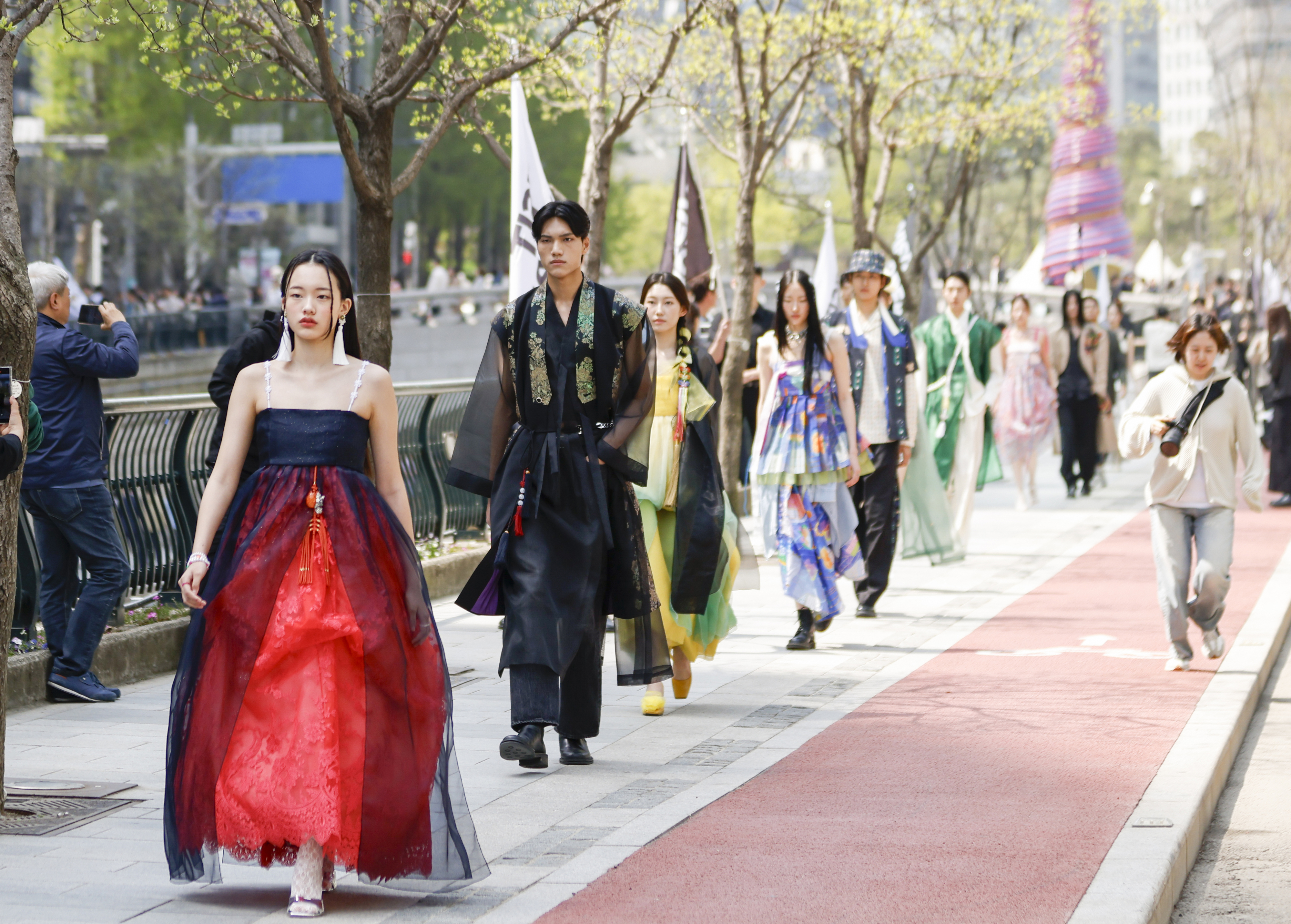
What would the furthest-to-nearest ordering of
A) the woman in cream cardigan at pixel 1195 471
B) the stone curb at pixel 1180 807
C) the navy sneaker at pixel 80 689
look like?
the woman in cream cardigan at pixel 1195 471 < the navy sneaker at pixel 80 689 < the stone curb at pixel 1180 807

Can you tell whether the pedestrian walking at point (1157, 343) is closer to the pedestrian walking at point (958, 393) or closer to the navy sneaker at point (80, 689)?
the pedestrian walking at point (958, 393)

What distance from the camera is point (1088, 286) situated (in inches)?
1485

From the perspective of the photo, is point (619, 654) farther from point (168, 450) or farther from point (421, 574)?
point (168, 450)

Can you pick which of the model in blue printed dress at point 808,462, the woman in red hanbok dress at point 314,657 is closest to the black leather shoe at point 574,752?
the woman in red hanbok dress at point 314,657

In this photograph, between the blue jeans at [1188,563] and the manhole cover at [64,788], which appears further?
the blue jeans at [1188,563]

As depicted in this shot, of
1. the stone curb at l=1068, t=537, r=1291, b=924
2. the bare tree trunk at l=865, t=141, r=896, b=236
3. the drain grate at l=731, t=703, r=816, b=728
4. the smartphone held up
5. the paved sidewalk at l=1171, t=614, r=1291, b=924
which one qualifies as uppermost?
the bare tree trunk at l=865, t=141, r=896, b=236

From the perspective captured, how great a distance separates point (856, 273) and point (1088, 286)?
93.3 feet

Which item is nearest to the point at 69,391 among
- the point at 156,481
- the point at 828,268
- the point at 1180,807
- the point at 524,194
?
the point at 156,481

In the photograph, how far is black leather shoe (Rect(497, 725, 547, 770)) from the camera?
21.4 feet

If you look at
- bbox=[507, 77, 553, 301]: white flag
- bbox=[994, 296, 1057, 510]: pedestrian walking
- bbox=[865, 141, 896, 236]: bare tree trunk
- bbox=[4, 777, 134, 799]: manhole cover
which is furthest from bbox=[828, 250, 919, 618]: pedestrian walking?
bbox=[865, 141, 896, 236]: bare tree trunk

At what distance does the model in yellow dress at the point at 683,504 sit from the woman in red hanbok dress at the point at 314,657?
2.69m

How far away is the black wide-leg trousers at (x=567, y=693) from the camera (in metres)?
6.49

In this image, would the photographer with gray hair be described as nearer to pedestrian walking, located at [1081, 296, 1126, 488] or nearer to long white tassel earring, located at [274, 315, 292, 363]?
long white tassel earring, located at [274, 315, 292, 363]

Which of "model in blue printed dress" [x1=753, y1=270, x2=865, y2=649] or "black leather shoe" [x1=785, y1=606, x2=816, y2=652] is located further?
"black leather shoe" [x1=785, y1=606, x2=816, y2=652]
